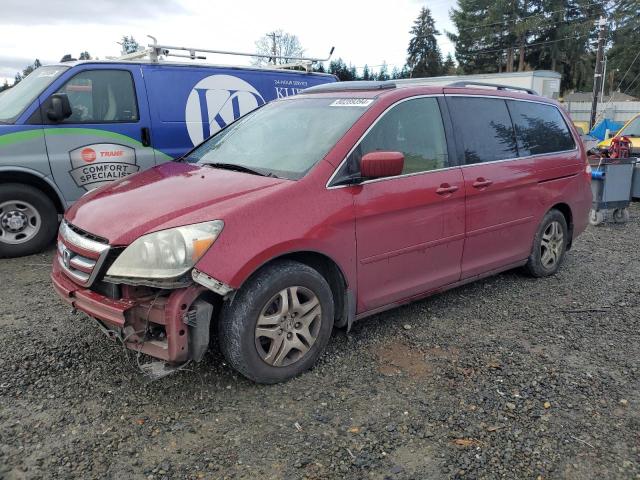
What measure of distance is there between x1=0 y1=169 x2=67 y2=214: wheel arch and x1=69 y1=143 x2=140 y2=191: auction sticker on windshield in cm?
25

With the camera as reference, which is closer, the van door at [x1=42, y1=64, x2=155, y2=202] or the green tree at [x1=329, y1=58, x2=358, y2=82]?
the van door at [x1=42, y1=64, x2=155, y2=202]

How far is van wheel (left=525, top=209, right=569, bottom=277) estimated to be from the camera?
512 centimetres

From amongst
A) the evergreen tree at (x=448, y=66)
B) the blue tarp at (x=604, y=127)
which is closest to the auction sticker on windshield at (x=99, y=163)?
the blue tarp at (x=604, y=127)

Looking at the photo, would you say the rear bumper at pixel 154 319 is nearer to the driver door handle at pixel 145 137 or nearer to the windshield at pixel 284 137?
the windshield at pixel 284 137

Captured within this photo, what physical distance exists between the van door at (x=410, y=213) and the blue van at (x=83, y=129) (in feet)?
12.1

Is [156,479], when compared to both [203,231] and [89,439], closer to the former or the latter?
[89,439]

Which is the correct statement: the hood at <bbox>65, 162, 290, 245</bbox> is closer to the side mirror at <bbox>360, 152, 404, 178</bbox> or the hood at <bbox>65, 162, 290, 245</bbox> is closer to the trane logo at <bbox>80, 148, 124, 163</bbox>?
the side mirror at <bbox>360, 152, 404, 178</bbox>

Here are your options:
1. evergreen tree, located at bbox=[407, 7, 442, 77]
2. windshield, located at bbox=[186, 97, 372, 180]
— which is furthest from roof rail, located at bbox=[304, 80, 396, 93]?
evergreen tree, located at bbox=[407, 7, 442, 77]

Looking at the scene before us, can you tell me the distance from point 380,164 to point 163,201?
136cm

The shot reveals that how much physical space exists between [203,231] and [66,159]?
385cm

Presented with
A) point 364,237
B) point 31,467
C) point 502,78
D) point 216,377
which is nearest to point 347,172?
point 364,237

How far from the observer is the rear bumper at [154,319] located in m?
2.81

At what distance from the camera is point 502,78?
26.2 m

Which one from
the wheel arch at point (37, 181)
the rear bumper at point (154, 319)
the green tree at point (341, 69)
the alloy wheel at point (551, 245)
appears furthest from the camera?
the green tree at point (341, 69)
